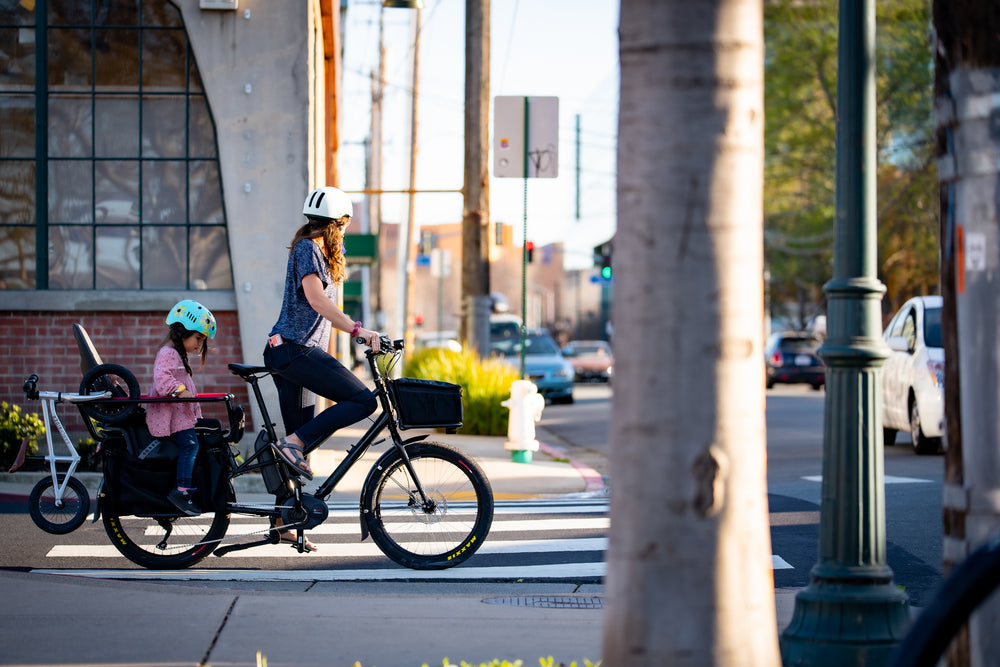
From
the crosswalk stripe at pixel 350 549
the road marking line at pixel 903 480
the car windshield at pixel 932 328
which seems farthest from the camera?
the car windshield at pixel 932 328

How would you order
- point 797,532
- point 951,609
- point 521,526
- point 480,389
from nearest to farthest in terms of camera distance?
point 951,609 < point 797,532 < point 521,526 < point 480,389

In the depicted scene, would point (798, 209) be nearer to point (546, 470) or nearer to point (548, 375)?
point (548, 375)

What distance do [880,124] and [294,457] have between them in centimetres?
3410

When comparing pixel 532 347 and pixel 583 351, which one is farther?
pixel 583 351

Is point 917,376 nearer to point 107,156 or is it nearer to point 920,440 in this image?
point 920,440

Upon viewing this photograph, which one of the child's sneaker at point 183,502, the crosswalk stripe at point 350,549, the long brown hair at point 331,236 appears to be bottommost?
the crosswalk stripe at point 350,549

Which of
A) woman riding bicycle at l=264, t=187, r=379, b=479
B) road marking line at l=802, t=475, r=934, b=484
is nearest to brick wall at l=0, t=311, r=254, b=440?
woman riding bicycle at l=264, t=187, r=379, b=479

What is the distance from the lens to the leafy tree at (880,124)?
1380 inches

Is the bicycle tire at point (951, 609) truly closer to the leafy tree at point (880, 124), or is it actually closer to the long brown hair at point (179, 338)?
the long brown hair at point (179, 338)

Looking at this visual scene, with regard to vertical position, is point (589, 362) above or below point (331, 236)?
below

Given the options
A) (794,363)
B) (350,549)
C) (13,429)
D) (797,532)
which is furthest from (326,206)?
(794,363)

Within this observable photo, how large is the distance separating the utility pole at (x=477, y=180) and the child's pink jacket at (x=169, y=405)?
10433 millimetres

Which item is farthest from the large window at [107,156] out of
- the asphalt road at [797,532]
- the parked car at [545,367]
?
the parked car at [545,367]

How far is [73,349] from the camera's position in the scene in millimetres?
10961
